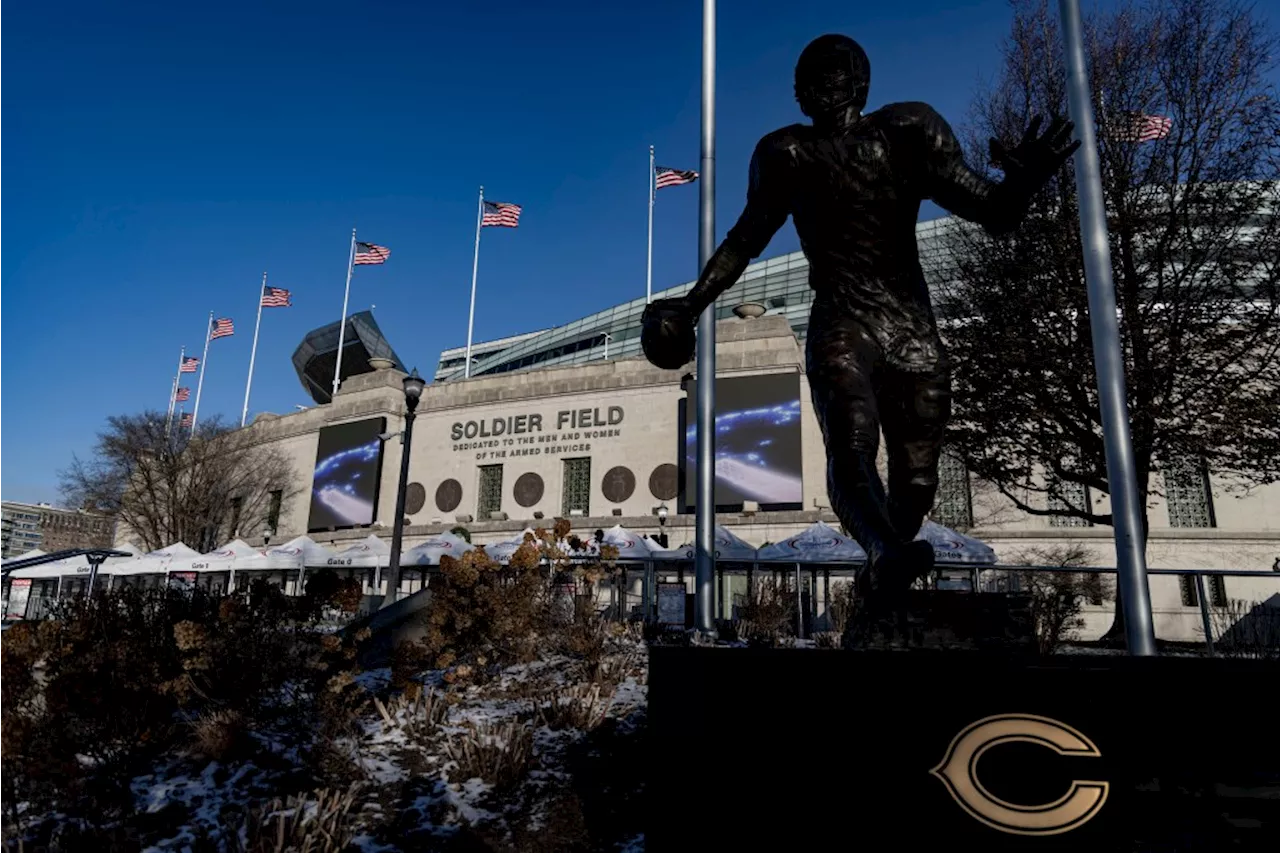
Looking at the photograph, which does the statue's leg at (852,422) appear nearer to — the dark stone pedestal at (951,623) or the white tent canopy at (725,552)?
the dark stone pedestal at (951,623)

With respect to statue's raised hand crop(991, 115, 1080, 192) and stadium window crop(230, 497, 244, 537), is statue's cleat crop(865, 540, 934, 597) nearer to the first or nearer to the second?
statue's raised hand crop(991, 115, 1080, 192)

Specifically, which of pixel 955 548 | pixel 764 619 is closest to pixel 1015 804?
pixel 764 619

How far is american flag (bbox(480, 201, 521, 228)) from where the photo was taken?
32.1 meters

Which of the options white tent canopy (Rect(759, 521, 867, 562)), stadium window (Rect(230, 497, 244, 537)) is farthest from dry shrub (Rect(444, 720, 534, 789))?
stadium window (Rect(230, 497, 244, 537))

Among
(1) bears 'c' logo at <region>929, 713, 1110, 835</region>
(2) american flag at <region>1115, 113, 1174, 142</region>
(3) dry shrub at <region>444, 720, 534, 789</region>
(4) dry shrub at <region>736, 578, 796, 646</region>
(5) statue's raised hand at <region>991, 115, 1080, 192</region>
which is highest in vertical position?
(2) american flag at <region>1115, 113, 1174, 142</region>

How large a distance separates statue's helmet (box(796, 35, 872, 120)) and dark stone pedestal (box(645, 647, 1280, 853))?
258cm

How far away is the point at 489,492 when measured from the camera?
113ft

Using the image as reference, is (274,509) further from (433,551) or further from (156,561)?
(433,551)

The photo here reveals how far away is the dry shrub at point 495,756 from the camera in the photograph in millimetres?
4203

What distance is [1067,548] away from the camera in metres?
26.0

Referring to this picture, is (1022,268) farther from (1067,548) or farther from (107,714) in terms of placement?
(1067,548)

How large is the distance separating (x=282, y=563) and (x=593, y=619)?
1787cm

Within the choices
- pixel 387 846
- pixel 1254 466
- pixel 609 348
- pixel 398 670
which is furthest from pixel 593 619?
pixel 609 348

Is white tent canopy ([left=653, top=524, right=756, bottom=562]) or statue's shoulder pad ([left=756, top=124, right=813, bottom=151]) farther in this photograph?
white tent canopy ([left=653, top=524, right=756, bottom=562])
